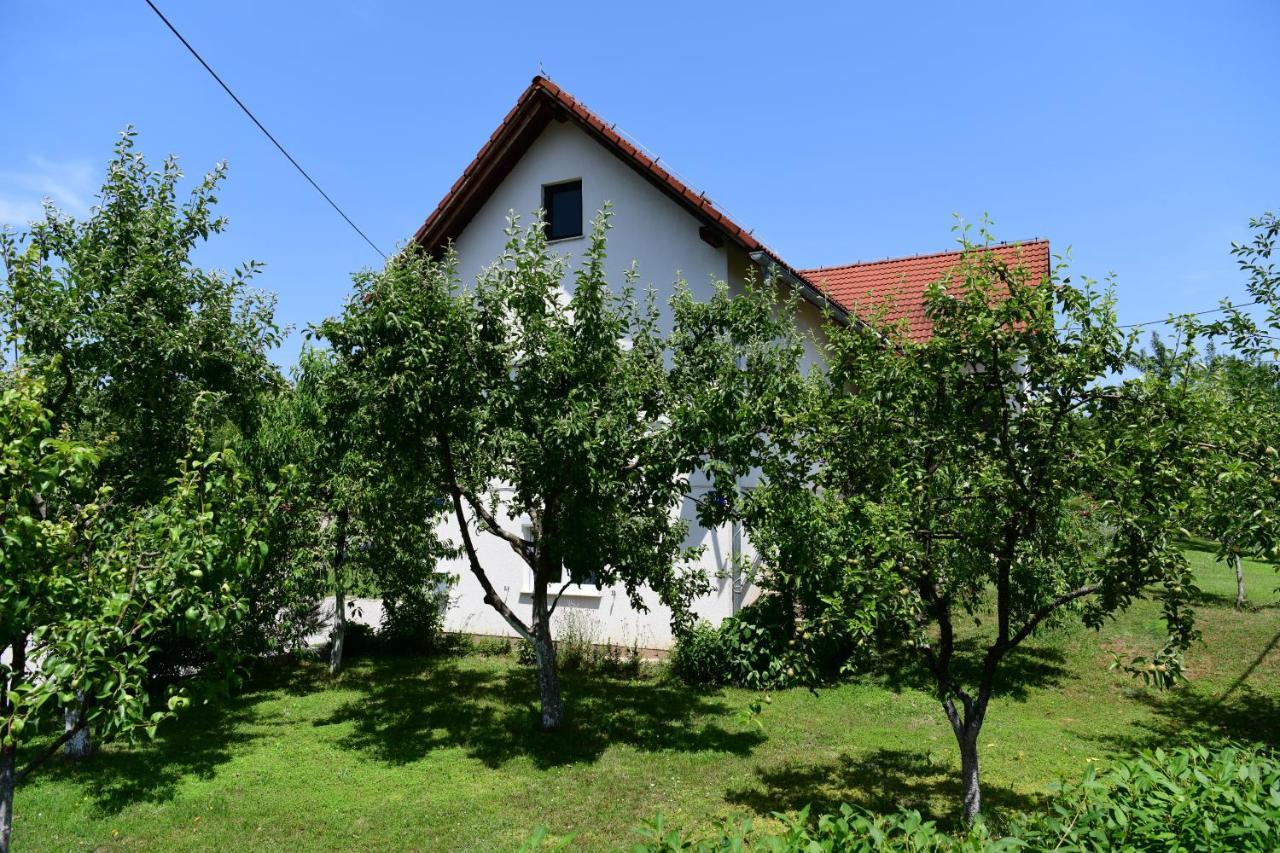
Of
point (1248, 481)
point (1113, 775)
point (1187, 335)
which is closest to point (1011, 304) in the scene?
point (1187, 335)

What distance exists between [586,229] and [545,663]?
840 cm

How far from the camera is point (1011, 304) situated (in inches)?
221

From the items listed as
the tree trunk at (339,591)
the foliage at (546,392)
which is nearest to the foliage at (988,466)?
the foliage at (546,392)

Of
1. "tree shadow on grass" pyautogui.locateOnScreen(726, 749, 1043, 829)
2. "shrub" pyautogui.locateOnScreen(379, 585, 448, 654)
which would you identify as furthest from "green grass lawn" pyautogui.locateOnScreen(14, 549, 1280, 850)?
"shrub" pyautogui.locateOnScreen(379, 585, 448, 654)

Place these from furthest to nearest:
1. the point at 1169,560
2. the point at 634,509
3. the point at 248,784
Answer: the point at 634,509 → the point at 248,784 → the point at 1169,560

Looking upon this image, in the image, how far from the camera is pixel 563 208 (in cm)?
1529

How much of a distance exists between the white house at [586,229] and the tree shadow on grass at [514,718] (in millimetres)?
1746

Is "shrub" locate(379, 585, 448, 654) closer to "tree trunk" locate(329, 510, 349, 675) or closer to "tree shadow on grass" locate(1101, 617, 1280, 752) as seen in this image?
"tree trunk" locate(329, 510, 349, 675)

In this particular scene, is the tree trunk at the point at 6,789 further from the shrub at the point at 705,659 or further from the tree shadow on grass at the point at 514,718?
the shrub at the point at 705,659

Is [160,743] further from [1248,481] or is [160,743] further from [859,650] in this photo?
[1248,481]

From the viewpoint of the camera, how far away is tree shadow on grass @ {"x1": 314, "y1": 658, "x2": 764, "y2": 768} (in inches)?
365

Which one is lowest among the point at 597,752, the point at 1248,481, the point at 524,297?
the point at 597,752

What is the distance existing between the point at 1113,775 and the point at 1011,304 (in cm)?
328

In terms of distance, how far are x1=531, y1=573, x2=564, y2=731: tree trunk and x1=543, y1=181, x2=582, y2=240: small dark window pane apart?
781cm
